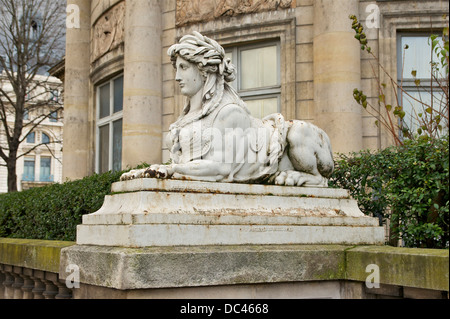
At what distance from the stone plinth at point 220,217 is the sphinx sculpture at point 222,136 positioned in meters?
0.18

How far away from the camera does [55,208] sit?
7.73 m

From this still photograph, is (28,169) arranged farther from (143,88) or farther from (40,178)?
(143,88)

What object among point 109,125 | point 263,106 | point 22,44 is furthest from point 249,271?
point 22,44

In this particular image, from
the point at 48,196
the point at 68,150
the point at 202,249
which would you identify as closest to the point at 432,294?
the point at 202,249

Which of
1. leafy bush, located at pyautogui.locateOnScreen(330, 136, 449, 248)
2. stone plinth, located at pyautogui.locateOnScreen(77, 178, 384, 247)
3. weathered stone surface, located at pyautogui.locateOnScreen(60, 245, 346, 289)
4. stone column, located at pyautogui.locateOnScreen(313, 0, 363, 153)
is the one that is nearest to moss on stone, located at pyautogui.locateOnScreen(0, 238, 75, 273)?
weathered stone surface, located at pyautogui.locateOnScreen(60, 245, 346, 289)

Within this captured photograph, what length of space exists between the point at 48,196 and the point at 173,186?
436 cm

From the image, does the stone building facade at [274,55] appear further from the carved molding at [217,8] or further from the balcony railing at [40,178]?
the balcony railing at [40,178]

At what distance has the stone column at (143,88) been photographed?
12.5m

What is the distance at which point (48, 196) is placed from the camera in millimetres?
8117

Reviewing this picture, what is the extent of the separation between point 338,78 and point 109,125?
717 centimetres

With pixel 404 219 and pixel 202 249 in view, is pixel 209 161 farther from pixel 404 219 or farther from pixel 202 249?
pixel 404 219

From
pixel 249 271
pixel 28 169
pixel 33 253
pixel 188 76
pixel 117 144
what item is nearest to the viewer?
pixel 249 271

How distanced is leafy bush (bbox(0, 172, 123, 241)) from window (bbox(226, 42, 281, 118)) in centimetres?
493

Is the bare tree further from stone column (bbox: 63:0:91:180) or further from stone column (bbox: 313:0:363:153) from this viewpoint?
stone column (bbox: 313:0:363:153)
